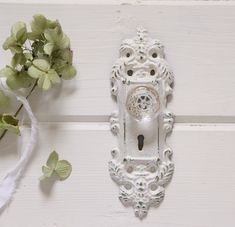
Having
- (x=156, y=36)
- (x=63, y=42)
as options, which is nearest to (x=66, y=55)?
(x=63, y=42)

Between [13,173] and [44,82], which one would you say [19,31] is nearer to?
[44,82]

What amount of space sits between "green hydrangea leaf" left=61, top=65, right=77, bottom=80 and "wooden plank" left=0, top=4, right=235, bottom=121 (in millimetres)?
19

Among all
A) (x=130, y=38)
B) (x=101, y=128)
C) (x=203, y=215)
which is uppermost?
(x=130, y=38)

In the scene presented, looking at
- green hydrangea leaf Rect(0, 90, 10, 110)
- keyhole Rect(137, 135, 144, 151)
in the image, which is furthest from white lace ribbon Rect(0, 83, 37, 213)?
keyhole Rect(137, 135, 144, 151)

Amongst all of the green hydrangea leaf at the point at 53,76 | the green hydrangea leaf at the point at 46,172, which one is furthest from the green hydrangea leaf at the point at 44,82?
the green hydrangea leaf at the point at 46,172

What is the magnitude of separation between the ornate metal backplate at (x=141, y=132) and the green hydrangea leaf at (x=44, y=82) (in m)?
0.09

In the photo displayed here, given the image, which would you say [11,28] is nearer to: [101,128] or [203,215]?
[101,128]

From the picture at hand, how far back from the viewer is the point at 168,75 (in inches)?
22.8

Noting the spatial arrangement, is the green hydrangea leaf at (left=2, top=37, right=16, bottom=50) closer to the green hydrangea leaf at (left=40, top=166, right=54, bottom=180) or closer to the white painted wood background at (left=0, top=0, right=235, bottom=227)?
the white painted wood background at (left=0, top=0, right=235, bottom=227)

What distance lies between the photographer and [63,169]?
58 centimetres

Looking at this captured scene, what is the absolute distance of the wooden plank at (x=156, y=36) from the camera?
59 centimetres

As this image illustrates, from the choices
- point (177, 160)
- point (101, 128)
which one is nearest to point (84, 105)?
point (101, 128)

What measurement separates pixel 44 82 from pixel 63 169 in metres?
0.12

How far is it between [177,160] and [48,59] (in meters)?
0.21
